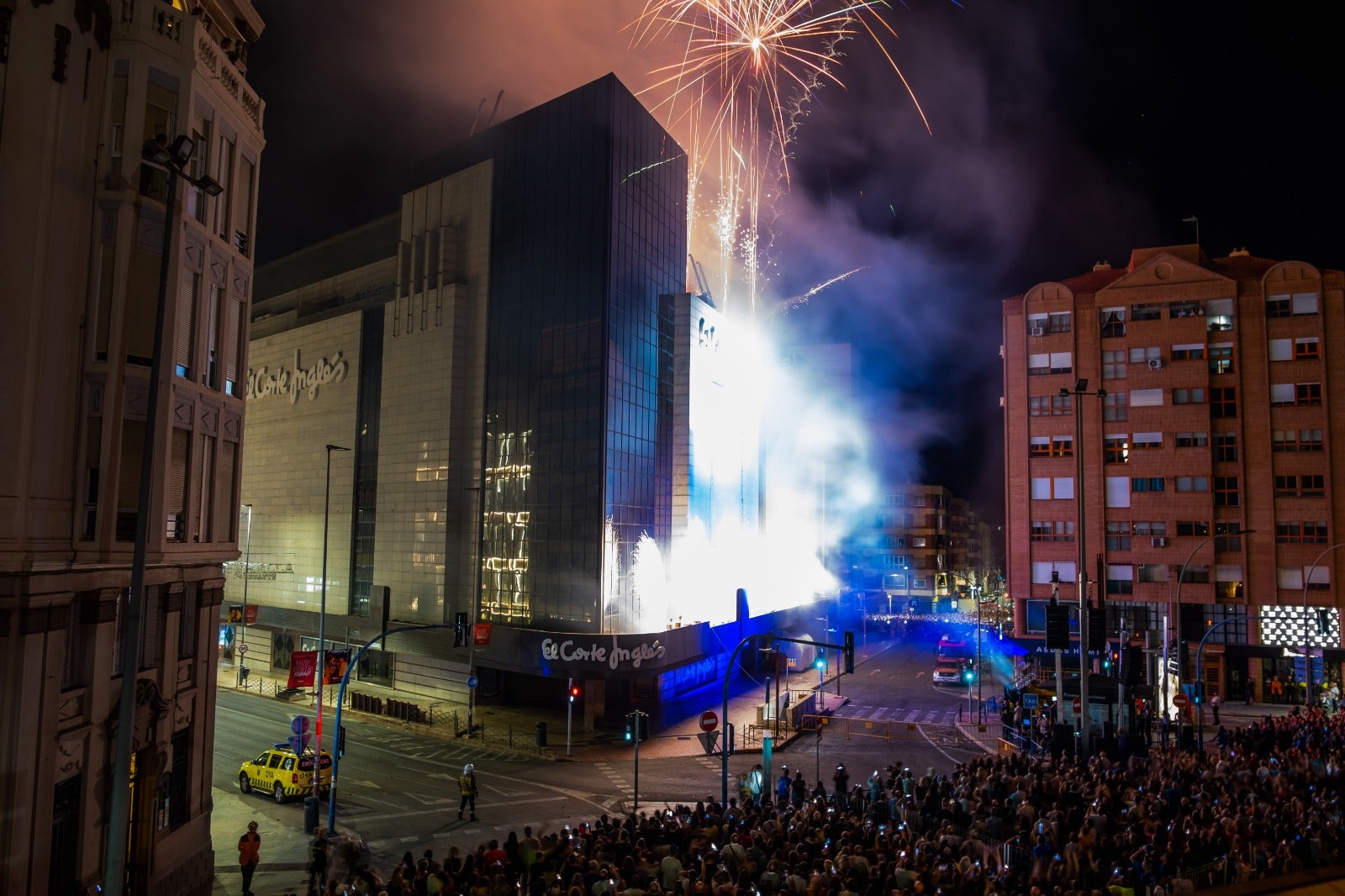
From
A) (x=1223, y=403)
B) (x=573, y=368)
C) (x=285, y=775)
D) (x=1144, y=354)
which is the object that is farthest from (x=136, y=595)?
(x=1223, y=403)

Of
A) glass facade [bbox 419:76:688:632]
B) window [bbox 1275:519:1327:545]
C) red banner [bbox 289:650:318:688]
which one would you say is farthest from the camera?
window [bbox 1275:519:1327:545]

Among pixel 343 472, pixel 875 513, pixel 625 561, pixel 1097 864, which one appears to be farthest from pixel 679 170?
pixel 875 513

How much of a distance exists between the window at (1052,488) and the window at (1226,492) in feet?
29.4

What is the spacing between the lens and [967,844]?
16.0 metres

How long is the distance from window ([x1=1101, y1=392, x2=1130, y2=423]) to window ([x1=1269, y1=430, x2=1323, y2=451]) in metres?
8.83

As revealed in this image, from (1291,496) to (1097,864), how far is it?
5147 centimetres

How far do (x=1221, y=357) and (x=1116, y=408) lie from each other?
288 inches

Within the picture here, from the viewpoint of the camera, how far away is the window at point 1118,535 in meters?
57.7

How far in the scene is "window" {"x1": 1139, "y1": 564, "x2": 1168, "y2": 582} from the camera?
56681 mm

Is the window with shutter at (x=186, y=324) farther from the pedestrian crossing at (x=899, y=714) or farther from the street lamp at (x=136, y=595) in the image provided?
the pedestrian crossing at (x=899, y=714)

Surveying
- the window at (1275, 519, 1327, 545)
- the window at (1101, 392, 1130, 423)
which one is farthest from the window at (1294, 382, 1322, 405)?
the window at (1101, 392, 1130, 423)

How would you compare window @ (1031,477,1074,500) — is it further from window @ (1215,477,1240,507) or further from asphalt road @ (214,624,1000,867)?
asphalt road @ (214,624,1000,867)

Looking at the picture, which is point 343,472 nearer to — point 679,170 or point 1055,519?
point 679,170

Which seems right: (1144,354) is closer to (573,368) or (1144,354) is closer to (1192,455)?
(1192,455)
